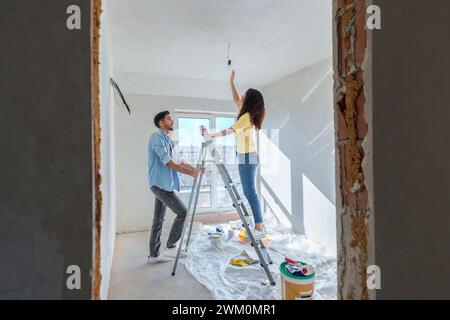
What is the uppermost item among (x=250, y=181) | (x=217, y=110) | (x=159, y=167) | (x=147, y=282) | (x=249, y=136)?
(x=217, y=110)

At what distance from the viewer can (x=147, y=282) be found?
215cm

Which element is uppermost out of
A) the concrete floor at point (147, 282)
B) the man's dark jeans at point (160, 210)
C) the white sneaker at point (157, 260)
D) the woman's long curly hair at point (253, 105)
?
the woman's long curly hair at point (253, 105)

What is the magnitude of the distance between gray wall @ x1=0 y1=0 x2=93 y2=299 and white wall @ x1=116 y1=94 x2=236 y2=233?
317 cm

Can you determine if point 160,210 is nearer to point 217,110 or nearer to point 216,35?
point 216,35

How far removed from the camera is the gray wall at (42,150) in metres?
0.54

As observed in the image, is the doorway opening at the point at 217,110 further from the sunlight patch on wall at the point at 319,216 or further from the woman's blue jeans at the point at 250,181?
the woman's blue jeans at the point at 250,181

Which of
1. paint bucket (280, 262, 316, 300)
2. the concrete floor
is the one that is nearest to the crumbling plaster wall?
paint bucket (280, 262, 316, 300)

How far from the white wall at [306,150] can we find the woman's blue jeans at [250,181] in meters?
0.90

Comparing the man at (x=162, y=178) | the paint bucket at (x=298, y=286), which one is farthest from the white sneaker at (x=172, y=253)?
the paint bucket at (x=298, y=286)

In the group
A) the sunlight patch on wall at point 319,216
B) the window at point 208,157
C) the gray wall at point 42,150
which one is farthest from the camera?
the window at point 208,157

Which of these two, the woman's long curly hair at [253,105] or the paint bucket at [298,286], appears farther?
the woman's long curly hair at [253,105]

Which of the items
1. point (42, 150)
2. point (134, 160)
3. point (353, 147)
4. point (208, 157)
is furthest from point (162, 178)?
point (353, 147)

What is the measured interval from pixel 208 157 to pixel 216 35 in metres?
2.12

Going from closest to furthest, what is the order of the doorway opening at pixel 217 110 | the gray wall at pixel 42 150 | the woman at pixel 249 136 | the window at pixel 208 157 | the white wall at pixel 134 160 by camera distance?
the gray wall at pixel 42 150 < the doorway opening at pixel 217 110 < the woman at pixel 249 136 < the white wall at pixel 134 160 < the window at pixel 208 157
